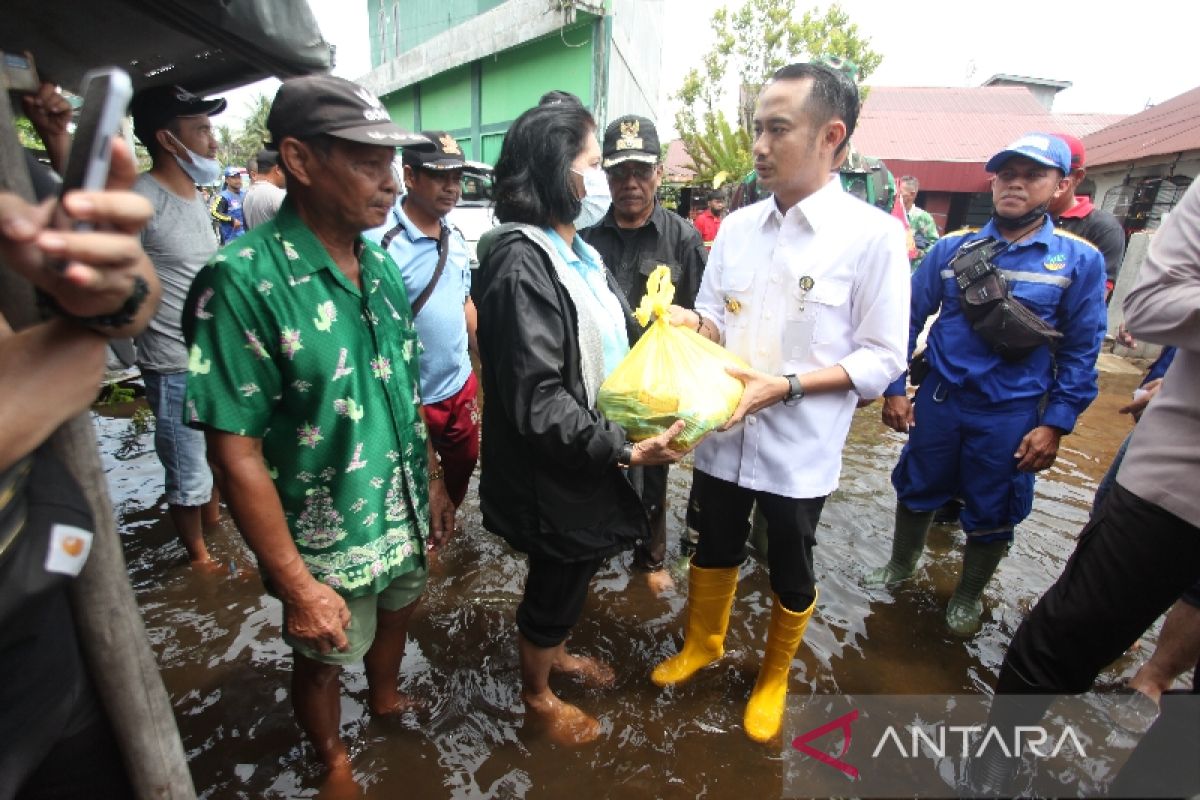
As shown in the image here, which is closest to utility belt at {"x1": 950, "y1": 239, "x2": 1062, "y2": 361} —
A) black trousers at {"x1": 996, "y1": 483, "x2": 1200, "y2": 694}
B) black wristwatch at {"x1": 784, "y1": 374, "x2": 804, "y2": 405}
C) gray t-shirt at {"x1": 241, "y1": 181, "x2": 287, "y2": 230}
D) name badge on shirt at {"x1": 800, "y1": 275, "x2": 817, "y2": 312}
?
black trousers at {"x1": 996, "y1": 483, "x2": 1200, "y2": 694}

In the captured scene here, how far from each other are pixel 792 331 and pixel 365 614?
1.67m

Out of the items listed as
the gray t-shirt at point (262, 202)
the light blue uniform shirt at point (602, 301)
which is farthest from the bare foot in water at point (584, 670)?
the gray t-shirt at point (262, 202)

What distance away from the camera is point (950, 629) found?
291cm

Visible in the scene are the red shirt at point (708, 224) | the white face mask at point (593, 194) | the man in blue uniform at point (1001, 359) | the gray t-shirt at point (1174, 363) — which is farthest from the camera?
the red shirt at point (708, 224)

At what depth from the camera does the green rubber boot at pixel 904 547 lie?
3.08 meters

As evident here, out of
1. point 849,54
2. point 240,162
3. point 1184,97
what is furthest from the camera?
point 240,162

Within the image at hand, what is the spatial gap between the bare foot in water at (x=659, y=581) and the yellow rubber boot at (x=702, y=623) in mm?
538

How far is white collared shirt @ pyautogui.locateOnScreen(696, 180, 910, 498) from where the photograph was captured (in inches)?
79.4

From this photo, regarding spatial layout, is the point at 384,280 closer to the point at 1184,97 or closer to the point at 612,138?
the point at 612,138

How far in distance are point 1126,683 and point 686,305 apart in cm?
259

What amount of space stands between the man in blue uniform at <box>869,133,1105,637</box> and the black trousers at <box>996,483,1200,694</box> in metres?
0.94

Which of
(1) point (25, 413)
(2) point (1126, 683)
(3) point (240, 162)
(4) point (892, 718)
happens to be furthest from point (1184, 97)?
(3) point (240, 162)

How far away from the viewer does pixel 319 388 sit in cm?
155

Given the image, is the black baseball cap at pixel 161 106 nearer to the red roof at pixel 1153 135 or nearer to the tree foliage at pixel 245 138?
the red roof at pixel 1153 135
